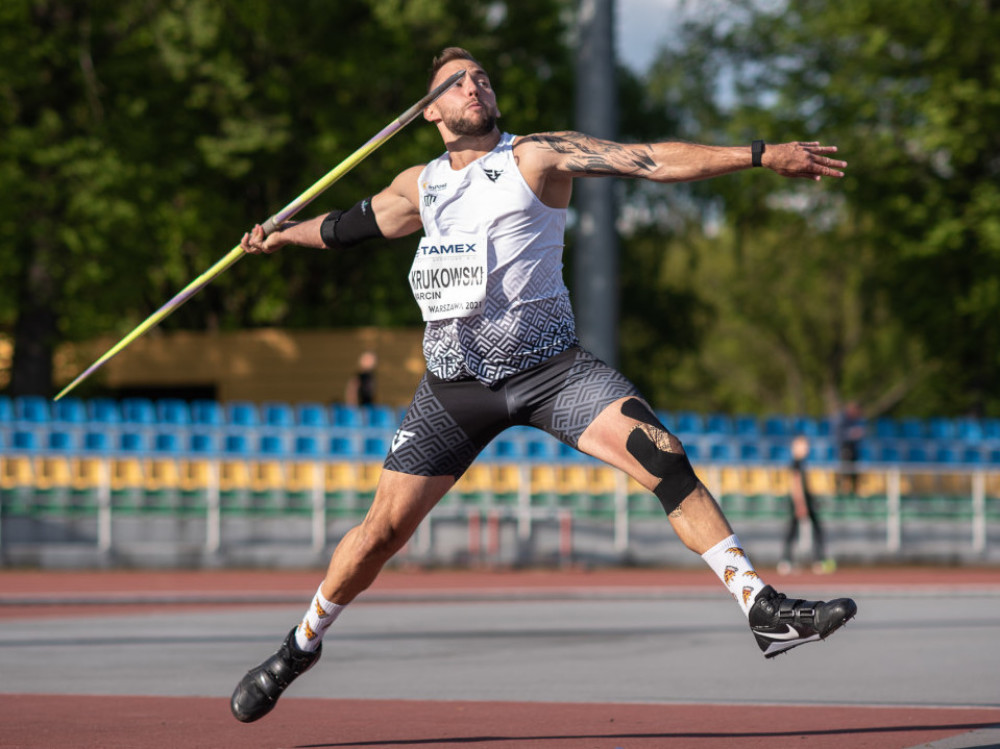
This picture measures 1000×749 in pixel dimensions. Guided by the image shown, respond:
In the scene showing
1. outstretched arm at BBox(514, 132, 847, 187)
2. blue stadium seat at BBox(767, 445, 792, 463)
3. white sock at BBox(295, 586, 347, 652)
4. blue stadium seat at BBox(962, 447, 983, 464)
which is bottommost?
blue stadium seat at BBox(962, 447, 983, 464)

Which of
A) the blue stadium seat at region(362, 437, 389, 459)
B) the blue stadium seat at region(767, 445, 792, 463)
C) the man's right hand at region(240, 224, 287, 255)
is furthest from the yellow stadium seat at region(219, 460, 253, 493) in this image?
the man's right hand at region(240, 224, 287, 255)

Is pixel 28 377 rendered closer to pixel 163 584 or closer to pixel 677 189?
pixel 163 584

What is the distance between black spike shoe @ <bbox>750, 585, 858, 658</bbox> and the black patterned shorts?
3.03 ft

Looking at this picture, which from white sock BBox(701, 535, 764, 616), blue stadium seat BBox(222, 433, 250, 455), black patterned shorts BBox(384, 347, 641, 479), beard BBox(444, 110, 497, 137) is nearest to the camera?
white sock BBox(701, 535, 764, 616)

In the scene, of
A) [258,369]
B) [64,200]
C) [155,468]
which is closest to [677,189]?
[258,369]

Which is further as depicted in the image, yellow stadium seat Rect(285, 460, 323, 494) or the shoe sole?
yellow stadium seat Rect(285, 460, 323, 494)

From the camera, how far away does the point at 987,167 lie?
33.9 meters

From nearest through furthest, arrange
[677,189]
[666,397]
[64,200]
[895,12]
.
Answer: [64,200] < [895,12] < [677,189] < [666,397]

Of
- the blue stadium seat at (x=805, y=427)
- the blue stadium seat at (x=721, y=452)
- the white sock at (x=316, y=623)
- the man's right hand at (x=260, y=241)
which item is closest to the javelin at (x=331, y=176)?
the man's right hand at (x=260, y=241)

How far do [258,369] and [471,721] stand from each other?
27.3 meters

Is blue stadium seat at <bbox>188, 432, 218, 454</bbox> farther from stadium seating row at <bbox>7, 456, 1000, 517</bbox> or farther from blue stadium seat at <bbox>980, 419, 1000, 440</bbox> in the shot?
blue stadium seat at <bbox>980, 419, 1000, 440</bbox>

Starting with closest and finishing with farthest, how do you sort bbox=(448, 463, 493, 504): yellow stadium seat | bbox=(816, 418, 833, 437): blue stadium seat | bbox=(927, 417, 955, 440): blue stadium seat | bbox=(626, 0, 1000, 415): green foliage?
bbox=(448, 463, 493, 504): yellow stadium seat → bbox=(816, 418, 833, 437): blue stadium seat → bbox=(927, 417, 955, 440): blue stadium seat → bbox=(626, 0, 1000, 415): green foliage

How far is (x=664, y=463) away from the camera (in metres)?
5.54

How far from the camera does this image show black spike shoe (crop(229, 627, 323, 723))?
6195 millimetres
